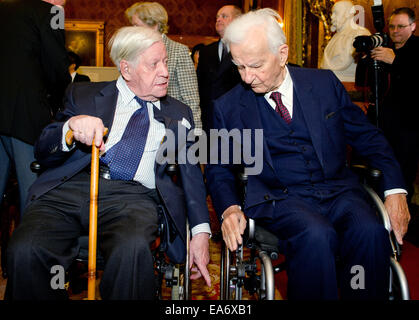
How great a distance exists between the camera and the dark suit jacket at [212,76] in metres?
3.73

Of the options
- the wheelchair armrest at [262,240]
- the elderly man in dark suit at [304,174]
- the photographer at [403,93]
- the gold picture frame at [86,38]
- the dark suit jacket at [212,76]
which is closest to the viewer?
the elderly man in dark suit at [304,174]

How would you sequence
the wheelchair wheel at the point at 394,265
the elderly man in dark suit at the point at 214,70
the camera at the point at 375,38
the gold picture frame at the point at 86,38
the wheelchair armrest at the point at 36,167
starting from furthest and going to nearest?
the gold picture frame at the point at 86,38 → the elderly man in dark suit at the point at 214,70 → the camera at the point at 375,38 → the wheelchair armrest at the point at 36,167 → the wheelchair wheel at the point at 394,265

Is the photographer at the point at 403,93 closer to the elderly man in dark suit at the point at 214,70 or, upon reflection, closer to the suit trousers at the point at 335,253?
the elderly man in dark suit at the point at 214,70

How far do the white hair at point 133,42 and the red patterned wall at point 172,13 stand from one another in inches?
378

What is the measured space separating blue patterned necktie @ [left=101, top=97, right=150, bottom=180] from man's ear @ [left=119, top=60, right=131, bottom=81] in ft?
0.94

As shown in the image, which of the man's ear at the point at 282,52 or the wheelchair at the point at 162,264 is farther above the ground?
the man's ear at the point at 282,52

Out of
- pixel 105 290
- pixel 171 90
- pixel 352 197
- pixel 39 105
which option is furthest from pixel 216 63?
pixel 105 290

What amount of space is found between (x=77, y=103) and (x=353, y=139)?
143 cm

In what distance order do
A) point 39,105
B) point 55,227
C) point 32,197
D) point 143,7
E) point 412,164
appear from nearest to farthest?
point 55,227, point 32,197, point 39,105, point 143,7, point 412,164

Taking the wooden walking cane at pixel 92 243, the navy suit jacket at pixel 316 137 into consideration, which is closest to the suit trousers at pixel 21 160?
the wooden walking cane at pixel 92 243

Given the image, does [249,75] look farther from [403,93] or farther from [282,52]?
[403,93]

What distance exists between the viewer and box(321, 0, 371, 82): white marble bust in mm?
3902
